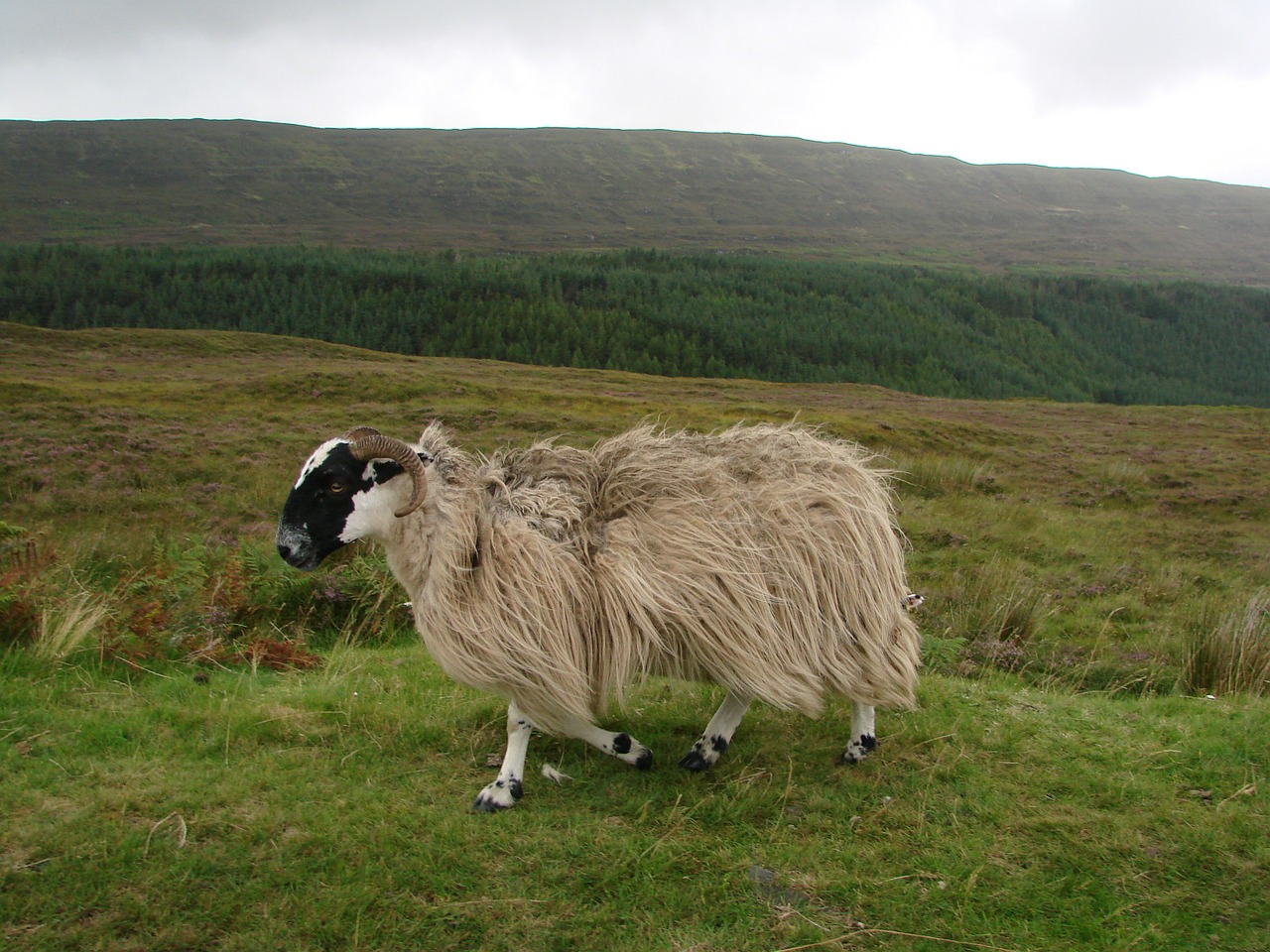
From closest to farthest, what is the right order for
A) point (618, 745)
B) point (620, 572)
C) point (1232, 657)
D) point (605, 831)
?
point (605, 831), point (620, 572), point (618, 745), point (1232, 657)

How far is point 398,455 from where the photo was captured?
17.3ft

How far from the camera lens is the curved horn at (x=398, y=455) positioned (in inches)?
207

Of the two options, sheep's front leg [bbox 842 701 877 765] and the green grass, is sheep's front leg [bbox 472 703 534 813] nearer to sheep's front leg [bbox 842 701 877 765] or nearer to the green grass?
the green grass

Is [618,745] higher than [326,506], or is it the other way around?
[326,506]

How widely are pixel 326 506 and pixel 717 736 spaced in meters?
2.94

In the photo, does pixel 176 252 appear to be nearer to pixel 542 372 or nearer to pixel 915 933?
pixel 542 372

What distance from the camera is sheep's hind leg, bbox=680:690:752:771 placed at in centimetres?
559

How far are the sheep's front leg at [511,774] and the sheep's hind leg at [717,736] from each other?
109 cm

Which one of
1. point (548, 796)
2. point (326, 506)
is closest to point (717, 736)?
point (548, 796)

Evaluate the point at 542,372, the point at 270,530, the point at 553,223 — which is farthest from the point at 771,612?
the point at 553,223

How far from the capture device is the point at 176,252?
112 meters

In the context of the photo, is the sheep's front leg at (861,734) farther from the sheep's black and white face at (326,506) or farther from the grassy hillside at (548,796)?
the sheep's black and white face at (326,506)

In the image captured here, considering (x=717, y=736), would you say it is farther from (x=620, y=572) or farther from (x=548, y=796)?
(x=620, y=572)

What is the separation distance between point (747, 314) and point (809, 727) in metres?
99.9
